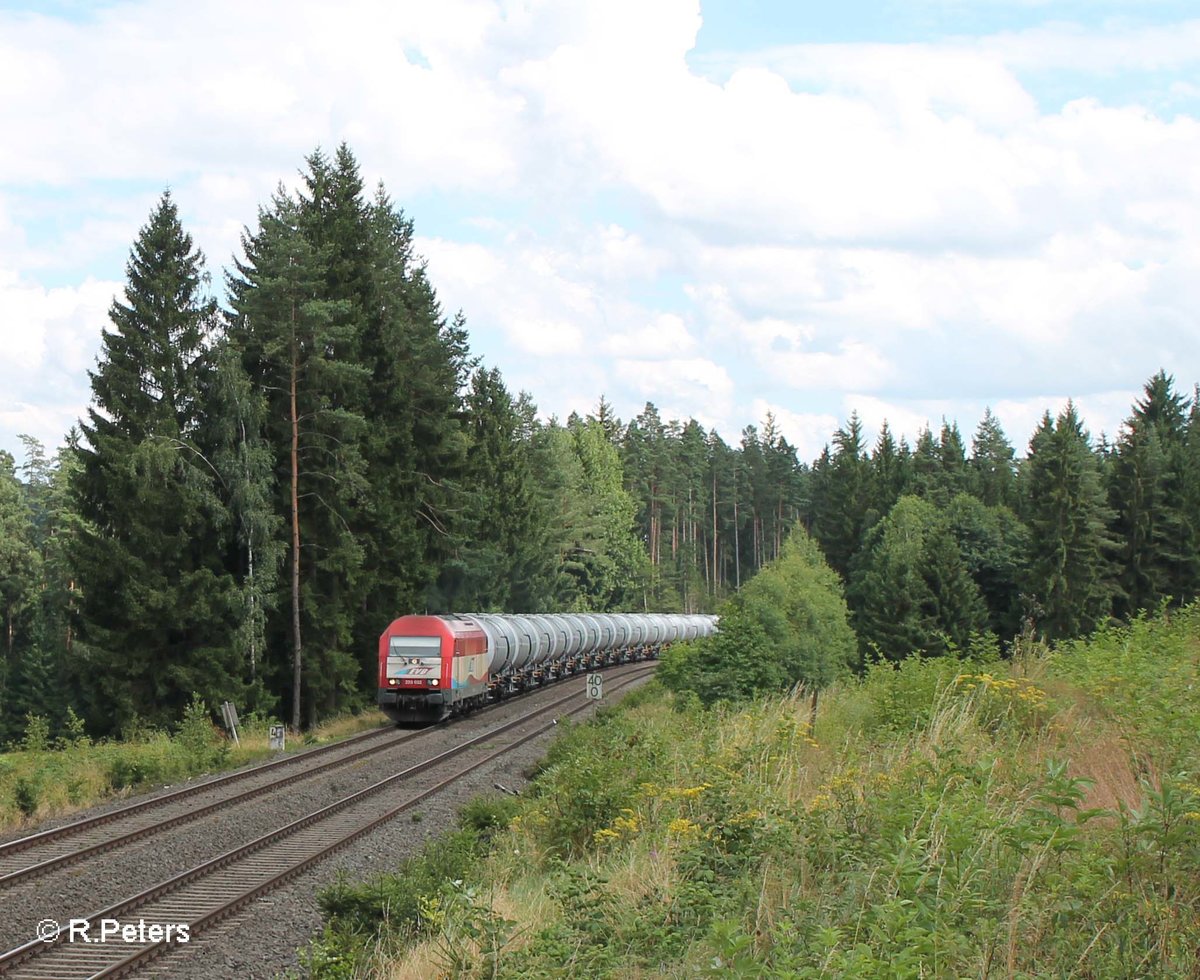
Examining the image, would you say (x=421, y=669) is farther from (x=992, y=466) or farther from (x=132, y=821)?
(x=992, y=466)

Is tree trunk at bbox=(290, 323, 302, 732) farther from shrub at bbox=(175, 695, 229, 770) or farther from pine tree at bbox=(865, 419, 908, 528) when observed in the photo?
pine tree at bbox=(865, 419, 908, 528)

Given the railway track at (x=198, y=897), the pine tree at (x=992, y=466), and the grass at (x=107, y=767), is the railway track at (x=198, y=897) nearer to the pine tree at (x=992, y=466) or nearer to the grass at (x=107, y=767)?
the grass at (x=107, y=767)

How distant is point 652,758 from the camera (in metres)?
14.9

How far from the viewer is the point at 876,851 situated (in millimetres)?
7027

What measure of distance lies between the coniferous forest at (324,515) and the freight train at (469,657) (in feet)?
14.4

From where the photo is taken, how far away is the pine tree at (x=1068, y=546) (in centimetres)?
6291

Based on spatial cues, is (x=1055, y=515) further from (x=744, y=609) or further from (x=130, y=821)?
(x=130, y=821)

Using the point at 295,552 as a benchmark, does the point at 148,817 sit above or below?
below

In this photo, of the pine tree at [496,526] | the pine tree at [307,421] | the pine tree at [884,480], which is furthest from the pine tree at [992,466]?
the pine tree at [307,421]

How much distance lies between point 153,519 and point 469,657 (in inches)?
402

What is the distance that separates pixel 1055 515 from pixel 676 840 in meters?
59.7

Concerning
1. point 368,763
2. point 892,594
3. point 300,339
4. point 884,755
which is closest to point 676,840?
point 884,755

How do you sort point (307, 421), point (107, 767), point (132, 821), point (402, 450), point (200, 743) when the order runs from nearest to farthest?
point (132, 821) → point (107, 767) → point (200, 743) → point (307, 421) → point (402, 450)

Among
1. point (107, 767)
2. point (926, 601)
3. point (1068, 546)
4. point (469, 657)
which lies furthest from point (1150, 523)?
point (107, 767)
